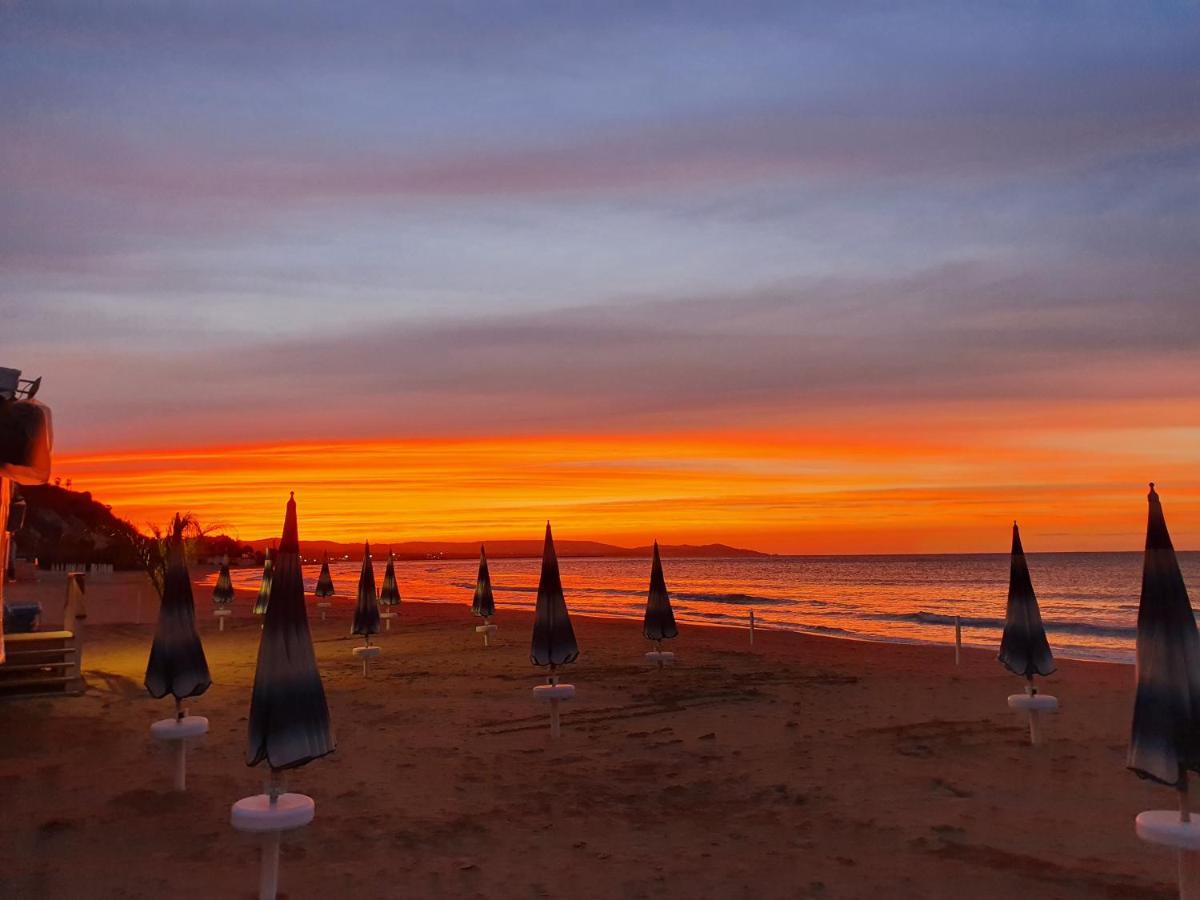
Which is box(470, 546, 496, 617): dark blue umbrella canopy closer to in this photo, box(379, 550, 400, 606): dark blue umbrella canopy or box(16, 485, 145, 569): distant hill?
box(379, 550, 400, 606): dark blue umbrella canopy

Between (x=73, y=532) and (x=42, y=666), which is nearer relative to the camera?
(x=42, y=666)

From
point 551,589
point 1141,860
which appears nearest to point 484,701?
point 551,589

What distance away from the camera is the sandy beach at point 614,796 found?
6965 mm

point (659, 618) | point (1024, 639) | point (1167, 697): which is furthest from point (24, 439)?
point (659, 618)

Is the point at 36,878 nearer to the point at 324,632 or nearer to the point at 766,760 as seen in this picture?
the point at 766,760

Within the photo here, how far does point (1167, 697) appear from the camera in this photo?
5645 millimetres

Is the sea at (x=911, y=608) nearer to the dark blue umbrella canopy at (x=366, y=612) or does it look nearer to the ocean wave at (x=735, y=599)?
the ocean wave at (x=735, y=599)

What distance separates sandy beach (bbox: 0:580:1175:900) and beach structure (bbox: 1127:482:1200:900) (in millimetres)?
1449

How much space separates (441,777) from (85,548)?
53580mm

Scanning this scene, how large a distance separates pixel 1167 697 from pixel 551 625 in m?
7.70

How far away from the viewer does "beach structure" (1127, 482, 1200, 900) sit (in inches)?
218

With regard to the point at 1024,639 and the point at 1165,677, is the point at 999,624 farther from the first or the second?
the point at 1165,677

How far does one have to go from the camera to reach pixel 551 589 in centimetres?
1226

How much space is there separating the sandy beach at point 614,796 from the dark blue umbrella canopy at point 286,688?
4.45 feet
